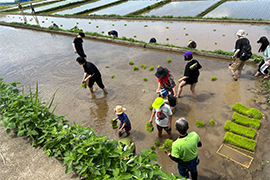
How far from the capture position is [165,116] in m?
3.73

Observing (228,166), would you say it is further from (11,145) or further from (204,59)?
(204,59)

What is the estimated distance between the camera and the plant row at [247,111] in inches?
179

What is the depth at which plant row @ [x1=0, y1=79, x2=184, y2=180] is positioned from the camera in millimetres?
1983

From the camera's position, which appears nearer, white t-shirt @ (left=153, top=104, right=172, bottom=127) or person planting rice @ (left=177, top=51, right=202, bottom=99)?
white t-shirt @ (left=153, top=104, right=172, bottom=127)

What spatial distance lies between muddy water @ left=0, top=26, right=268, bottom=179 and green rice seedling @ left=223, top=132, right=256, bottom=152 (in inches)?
8.0

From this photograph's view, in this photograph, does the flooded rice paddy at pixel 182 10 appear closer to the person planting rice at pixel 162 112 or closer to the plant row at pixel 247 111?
the plant row at pixel 247 111

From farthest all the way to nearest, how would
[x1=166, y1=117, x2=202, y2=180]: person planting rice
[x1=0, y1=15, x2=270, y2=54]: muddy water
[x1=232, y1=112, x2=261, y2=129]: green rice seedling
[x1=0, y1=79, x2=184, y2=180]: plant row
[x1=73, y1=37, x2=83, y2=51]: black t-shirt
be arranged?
[x1=0, y1=15, x2=270, y2=54]: muddy water, [x1=73, y1=37, x2=83, y2=51]: black t-shirt, [x1=232, y1=112, x2=261, y2=129]: green rice seedling, [x1=166, y1=117, x2=202, y2=180]: person planting rice, [x1=0, y1=79, x2=184, y2=180]: plant row

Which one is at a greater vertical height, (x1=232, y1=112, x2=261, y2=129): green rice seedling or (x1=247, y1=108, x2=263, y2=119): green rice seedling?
(x1=247, y1=108, x2=263, y2=119): green rice seedling

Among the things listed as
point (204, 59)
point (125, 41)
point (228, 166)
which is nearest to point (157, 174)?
point (228, 166)

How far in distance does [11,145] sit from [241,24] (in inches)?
645

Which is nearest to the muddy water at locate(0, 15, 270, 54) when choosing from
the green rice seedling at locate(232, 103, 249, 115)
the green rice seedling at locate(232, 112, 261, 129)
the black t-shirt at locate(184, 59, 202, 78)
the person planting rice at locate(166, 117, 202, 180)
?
the green rice seedling at locate(232, 103, 249, 115)

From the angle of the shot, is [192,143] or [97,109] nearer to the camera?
[192,143]

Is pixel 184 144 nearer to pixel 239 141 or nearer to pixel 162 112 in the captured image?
pixel 162 112

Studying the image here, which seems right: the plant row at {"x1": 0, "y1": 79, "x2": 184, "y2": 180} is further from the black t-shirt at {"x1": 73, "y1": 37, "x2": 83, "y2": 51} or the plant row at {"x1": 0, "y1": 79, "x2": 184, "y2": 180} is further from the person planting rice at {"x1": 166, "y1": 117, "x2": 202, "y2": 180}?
the black t-shirt at {"x1": 73, "y1": 37, "x2": 83, "y2": 51}
